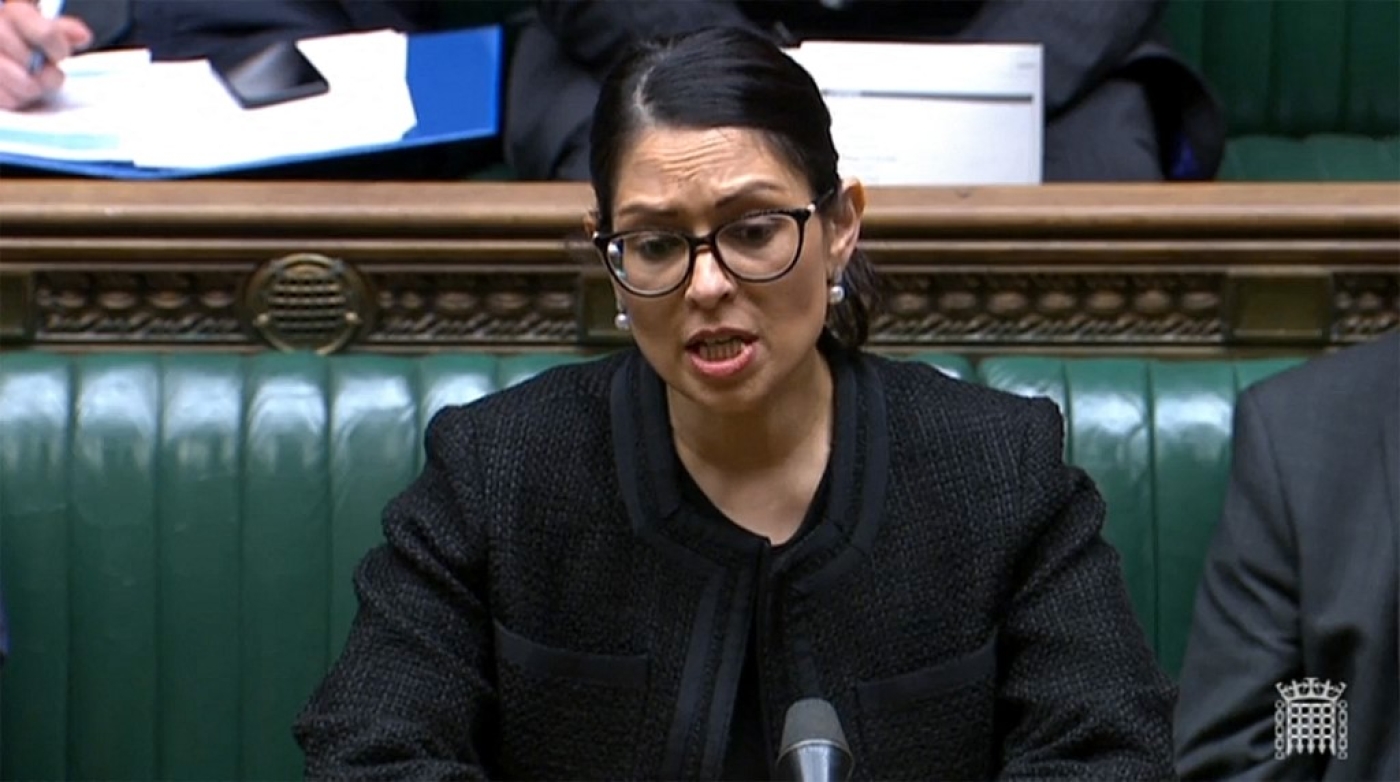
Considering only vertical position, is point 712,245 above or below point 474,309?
above

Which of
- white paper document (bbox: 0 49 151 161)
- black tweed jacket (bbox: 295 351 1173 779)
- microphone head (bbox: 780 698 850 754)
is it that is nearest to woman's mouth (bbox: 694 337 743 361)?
black tweed jacket (bbox: 295 351 1173 779)

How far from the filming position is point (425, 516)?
4.62 feet

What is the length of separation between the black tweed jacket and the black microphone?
446mm

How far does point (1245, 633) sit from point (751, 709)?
1.43 feet

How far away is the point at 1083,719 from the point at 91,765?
840 mm

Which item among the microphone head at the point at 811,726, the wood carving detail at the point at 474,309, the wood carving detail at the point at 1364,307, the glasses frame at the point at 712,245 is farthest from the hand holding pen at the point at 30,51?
the microphone head at the point at 811,726

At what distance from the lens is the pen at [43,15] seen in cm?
195

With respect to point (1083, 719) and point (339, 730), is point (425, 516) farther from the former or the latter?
point (1083, 719)

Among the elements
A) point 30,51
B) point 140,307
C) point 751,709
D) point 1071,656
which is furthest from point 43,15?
point 1071,656

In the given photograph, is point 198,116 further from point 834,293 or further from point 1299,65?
point 1299,65

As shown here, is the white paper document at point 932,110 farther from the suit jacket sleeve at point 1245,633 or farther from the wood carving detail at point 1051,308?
the suit jacket sleeve at point 1245,633

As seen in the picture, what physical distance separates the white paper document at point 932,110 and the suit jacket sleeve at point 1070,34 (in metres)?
0.16

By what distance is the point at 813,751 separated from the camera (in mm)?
907

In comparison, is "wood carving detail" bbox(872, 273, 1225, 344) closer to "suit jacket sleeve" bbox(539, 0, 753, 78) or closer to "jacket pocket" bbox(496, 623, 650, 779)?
"suit jacket sleeve" bbox(539, 0, 753, 78)
